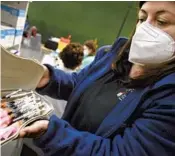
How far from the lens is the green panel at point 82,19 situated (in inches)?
168

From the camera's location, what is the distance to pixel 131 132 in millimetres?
627

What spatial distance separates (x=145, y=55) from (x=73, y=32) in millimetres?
3782

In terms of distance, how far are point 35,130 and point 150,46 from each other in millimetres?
431

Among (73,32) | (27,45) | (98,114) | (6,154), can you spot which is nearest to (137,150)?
(98,114)

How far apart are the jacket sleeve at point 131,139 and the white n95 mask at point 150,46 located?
0.18m

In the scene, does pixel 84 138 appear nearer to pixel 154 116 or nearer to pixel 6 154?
pixel 154 116

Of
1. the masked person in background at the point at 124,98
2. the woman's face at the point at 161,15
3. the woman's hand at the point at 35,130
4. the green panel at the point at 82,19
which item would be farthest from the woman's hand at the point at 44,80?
the green panel at the point at 82,19

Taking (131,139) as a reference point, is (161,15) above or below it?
above

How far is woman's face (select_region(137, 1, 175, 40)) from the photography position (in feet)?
2.34

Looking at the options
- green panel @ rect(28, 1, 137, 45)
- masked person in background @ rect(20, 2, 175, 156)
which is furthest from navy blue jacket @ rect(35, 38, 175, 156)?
green panel @ rect(28, 1, 137, 45)

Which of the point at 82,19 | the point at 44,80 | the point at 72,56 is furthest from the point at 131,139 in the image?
the point at 82,19

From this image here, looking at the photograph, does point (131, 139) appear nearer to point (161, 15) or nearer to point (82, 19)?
point (161, 15)

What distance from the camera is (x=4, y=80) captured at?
2.83 ft

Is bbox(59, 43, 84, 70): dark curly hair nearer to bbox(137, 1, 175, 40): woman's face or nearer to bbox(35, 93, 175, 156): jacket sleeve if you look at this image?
bbox(137, 1, 175, 40): woman's face
